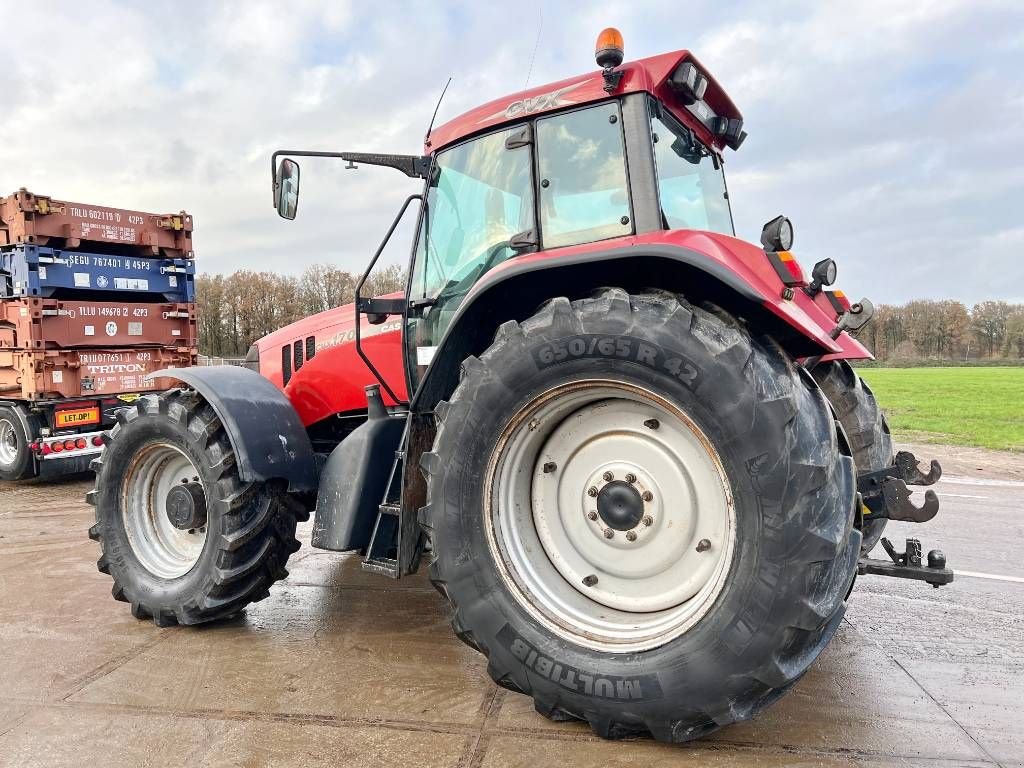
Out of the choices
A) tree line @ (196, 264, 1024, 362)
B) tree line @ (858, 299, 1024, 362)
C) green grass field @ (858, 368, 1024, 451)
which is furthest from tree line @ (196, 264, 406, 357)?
tree line @ (858, 299, 1024, 362)

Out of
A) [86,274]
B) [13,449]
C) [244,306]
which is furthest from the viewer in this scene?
[244,306]

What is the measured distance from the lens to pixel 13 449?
912cm

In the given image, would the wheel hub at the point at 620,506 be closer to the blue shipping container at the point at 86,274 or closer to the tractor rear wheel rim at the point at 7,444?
the blue shipping container at the point at 86,274

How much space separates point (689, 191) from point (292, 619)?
2.90 meters

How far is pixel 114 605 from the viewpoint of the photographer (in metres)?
4.19

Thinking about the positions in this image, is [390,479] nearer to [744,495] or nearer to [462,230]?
[462,230]

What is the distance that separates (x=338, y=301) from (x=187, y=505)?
24.1 meters

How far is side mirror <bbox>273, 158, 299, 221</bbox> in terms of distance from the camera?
11.5 ft

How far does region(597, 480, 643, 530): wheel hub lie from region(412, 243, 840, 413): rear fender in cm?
74

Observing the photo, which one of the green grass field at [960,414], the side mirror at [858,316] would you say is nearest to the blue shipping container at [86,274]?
the side mirror at [858,316]

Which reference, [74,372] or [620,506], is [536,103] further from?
[74,372]

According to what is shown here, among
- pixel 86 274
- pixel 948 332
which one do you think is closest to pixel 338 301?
pixel 86 274

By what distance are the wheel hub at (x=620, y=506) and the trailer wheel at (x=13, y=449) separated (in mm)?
8277

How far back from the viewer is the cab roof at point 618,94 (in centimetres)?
307
